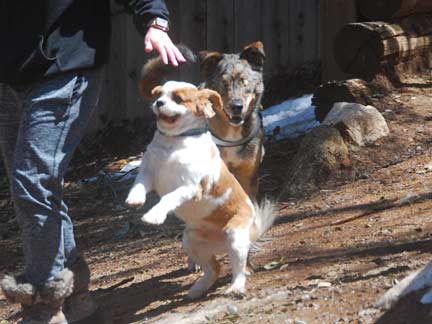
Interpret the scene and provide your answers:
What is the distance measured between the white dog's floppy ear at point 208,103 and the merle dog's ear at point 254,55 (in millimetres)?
2335

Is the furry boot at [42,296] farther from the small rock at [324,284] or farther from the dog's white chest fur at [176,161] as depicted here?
the small rock at [324,284]

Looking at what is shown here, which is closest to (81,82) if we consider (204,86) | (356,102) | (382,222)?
(382,222)

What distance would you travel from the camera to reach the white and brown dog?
17.0ft

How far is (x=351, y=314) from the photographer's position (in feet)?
15.5

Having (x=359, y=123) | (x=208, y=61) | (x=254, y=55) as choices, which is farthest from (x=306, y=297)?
(x=359, y=123)

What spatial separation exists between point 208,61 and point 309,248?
2.25 meters

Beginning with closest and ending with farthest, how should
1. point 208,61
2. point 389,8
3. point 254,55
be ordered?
point 254,55
point 208,61
point 389,8

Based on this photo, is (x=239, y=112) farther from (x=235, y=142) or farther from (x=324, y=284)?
(x=324, y=284)

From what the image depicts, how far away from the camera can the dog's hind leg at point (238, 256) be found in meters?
5.49

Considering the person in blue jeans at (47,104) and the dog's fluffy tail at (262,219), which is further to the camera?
the dog's fluffy tail at (262,219)

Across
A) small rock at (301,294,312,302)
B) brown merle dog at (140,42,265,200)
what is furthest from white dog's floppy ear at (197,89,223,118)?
brown merle dog at (140,42,265,200)

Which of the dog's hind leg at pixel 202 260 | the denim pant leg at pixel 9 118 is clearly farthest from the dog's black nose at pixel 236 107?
the denim pant leg at pixel 9 118

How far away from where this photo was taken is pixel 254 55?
773cm

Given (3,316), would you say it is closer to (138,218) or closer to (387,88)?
(138,218)
